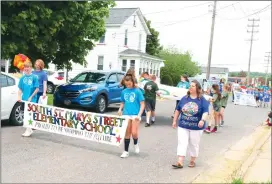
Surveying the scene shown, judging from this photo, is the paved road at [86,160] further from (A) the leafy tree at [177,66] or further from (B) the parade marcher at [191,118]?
(A) the leafy tree at [177,66]

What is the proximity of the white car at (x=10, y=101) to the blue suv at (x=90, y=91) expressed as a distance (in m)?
3.55

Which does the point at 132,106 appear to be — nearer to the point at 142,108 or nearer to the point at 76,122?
the point at 142,108

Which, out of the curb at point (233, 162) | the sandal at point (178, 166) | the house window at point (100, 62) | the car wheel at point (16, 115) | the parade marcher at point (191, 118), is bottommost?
the curb at point (233, 162)

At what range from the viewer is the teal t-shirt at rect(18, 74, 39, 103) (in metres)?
8.13

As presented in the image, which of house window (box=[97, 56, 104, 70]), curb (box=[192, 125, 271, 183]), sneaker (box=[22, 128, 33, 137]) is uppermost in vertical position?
house window (box=[97, 56, 104, 70])

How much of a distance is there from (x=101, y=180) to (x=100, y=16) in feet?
38.4

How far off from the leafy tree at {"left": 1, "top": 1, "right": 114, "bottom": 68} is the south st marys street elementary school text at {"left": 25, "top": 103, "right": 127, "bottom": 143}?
4244 millimetres

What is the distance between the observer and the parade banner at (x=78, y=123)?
707 centimetres

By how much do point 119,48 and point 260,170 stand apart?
32695 mm

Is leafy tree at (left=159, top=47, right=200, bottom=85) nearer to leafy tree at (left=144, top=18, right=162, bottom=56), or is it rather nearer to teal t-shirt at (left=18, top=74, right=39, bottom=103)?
leafy tree at (left=144, top=18, right=162, bottom=56)

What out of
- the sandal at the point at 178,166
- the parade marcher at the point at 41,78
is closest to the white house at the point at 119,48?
the parade marcher at the point at 41,78

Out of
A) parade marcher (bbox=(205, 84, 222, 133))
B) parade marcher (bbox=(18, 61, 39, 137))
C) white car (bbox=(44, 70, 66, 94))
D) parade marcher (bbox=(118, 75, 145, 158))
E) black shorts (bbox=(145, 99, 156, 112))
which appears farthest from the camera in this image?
white car (bbox=(44, 70, 66, 94))

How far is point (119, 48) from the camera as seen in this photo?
38.2 m

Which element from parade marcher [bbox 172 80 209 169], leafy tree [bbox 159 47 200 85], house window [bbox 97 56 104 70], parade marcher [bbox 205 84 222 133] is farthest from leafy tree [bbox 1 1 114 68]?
leafy tree [bbox 159 47 200 85]
